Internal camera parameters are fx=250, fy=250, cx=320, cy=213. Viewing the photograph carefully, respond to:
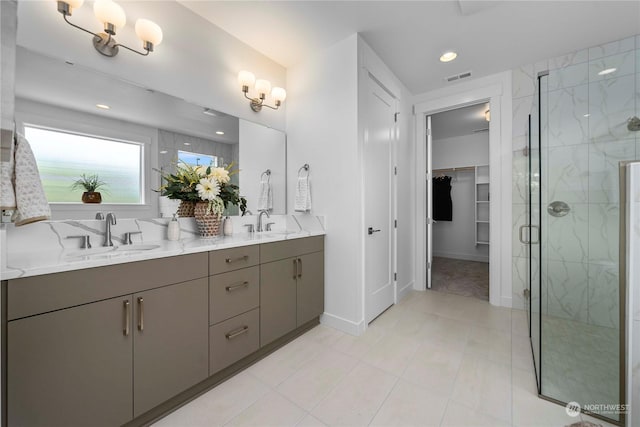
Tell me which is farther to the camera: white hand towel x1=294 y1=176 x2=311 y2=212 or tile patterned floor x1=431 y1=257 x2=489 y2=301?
tile patterned floor x1=431 y1=257 x2=489 y2=301

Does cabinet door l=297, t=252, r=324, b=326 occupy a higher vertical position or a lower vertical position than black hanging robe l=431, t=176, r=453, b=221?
lower

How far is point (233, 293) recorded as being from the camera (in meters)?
1.60

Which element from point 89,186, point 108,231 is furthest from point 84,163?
point 108,231

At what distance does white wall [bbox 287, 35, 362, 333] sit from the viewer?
221 centimetres

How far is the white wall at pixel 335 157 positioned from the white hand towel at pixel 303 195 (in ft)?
0.24

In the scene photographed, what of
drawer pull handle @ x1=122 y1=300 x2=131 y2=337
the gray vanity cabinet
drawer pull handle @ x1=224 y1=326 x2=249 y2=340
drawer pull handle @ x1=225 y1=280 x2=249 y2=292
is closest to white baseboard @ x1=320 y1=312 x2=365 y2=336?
the gray vanity cabinet

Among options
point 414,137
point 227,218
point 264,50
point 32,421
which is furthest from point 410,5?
point 32,421

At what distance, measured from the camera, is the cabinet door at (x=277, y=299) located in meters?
1.80

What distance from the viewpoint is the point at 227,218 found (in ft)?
6.84

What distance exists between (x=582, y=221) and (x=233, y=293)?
7.07ft

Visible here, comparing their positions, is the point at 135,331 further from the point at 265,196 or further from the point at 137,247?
the point at 265,196

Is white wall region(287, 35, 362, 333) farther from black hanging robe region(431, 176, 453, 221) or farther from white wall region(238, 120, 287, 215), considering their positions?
black hanging robe region(431, 176, 453, 221)

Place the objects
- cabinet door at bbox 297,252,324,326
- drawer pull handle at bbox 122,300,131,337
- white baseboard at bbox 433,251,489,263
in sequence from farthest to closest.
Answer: white baseboard at bbox 433,251,489,263
cabinet door at bbox 297,252,324,326
drawer pull handle at bbox 122,300,131,337

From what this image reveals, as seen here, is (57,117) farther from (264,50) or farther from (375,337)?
(375,337)
